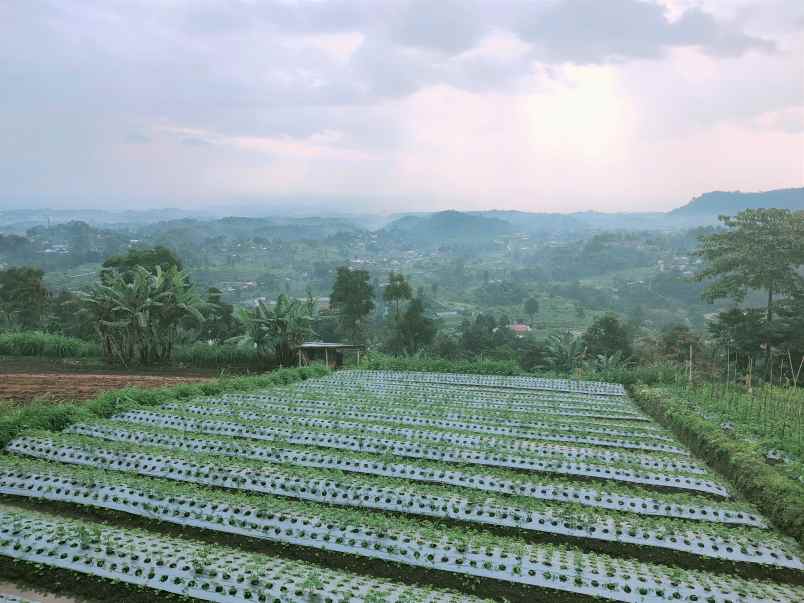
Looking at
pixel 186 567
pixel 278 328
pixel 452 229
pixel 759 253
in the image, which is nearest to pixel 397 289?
pixel 278 328

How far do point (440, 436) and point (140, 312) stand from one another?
8610 millimetres

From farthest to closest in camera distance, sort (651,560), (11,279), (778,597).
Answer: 1. (11,279)
2. (651,560)
3. (778,597)

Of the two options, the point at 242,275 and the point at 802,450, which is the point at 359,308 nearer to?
the point at 802,450

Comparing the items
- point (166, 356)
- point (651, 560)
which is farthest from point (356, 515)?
point (166, 356)

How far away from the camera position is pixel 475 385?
11375 millimetres

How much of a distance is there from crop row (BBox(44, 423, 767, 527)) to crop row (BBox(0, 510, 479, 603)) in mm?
1871

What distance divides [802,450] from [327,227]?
157215 mm

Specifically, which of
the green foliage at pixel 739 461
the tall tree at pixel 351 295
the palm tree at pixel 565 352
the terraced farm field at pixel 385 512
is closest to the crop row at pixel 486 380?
the green foliage at pixel 739 461

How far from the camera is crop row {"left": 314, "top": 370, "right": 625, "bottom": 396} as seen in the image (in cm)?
1098

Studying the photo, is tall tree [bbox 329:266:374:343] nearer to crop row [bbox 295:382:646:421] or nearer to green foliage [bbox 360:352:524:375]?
green foliage [bbox 360:352:524:375]

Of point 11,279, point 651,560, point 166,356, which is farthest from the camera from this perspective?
point 11,279

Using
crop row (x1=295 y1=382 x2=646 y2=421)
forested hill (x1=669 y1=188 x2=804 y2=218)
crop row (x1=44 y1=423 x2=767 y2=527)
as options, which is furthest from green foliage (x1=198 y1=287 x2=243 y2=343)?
forested hill (x1=669 y1=188 x2=804 y2=218)

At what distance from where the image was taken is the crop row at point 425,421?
7.01m

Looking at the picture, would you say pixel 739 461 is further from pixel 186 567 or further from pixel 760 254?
pixel 760 254
